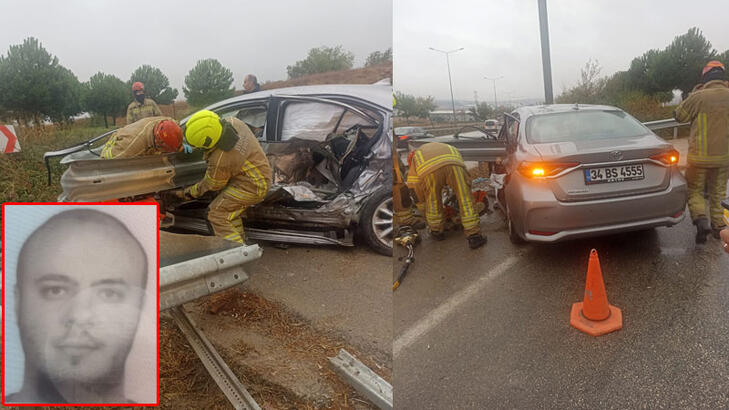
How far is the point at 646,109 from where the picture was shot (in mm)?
2084

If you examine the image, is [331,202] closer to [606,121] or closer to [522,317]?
Answer: [522,317]

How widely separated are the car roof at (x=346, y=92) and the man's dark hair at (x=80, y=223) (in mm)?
2337

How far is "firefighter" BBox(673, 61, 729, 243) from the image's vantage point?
1.99m

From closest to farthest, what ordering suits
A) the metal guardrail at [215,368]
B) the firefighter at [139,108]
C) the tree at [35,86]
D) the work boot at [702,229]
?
1. the metal guardrail at [215,368]
2. the work boot at [702,229]
3. the firefighter at [139,108]
4. the tree at [35,86]

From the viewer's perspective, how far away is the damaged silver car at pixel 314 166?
123 inches

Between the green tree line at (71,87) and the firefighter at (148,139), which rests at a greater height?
the green tree line at (71,87)

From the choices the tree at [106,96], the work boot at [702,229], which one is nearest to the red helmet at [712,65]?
the work boot at [702,229]

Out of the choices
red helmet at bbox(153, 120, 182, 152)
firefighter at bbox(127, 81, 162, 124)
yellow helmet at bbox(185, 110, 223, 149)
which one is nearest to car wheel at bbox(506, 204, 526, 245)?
yellow helmet at bbox(185, 110, 223, 149)

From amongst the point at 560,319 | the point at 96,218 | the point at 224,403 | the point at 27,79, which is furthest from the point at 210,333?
the point at 27,79

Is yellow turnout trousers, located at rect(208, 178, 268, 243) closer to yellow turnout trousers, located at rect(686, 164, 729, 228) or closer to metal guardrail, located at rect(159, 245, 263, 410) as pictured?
metal guardrail, located at rect(159, 245, 263, 410)

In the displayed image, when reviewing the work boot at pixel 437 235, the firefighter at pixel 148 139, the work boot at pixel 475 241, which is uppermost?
the firefighter at pixel 148 139

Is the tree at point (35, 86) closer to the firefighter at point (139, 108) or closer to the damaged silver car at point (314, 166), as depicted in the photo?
the firefighter at point (139, 108)

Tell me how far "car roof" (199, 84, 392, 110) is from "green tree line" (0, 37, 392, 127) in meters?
1.50

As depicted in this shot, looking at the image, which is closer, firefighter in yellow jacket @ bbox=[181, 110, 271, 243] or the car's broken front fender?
the car's broken front fender
